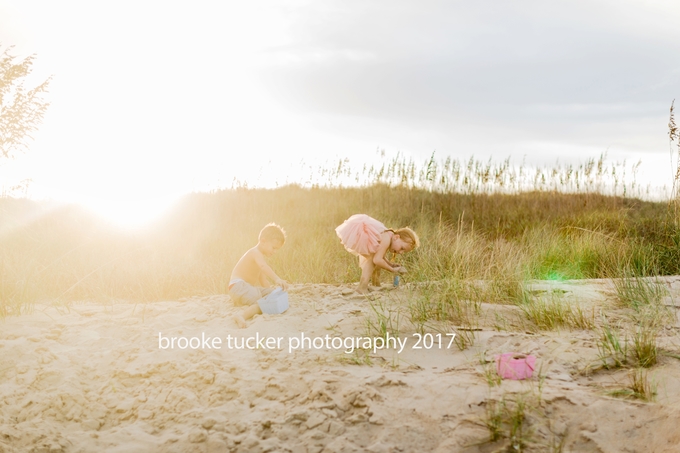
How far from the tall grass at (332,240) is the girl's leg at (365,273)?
23.1 inches

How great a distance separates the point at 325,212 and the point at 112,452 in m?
7.84

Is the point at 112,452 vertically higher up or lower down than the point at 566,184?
lower down

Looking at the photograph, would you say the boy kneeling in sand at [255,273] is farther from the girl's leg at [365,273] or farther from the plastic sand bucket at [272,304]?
the girl's leg at [365,273]

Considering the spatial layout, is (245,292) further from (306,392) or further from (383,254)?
(306,392)

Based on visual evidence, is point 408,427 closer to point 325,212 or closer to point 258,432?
point 258,432

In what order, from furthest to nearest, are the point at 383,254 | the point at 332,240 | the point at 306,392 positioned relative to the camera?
the point at 332,240 → the point at 383,254 → the point at 306,392

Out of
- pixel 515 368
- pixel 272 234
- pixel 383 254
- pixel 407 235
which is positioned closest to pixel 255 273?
pixel 272 234

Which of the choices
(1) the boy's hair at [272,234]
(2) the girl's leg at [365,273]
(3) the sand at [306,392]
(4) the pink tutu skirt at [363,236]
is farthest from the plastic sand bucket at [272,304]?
(4) the pink tutu skirt at [363,236]

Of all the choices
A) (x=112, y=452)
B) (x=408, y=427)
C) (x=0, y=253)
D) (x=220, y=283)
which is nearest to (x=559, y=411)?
(x=408, y=427)

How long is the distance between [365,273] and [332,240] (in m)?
2.64

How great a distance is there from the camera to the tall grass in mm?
6277

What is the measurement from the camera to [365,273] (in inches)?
226

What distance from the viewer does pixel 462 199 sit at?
37.7 ft

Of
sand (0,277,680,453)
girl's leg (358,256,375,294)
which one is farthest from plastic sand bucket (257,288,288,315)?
girl's leg (358,256,375,294)
